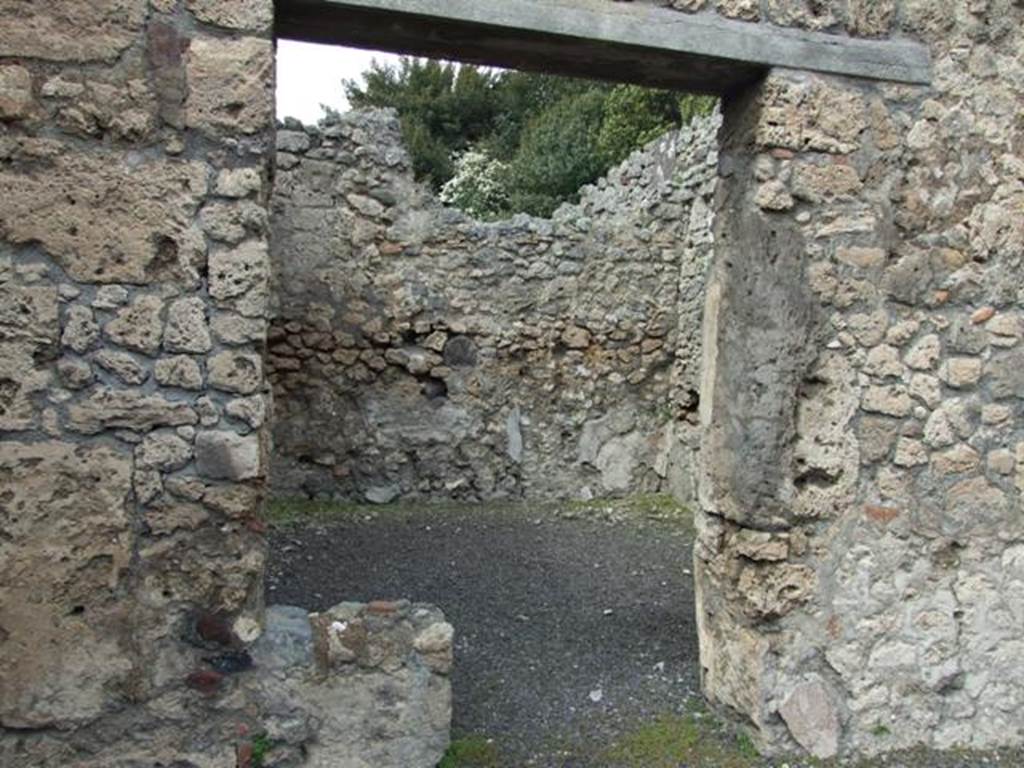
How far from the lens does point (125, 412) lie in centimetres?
276

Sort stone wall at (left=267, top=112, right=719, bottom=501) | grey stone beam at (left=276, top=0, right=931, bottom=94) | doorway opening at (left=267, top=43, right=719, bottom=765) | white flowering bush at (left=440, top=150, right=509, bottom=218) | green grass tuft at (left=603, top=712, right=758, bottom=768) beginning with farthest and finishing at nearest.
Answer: white flowering bush at (left=440, top=150, right=509, bottom=218) < stone wall at (left=267, top=112, right=719, bottom=501) < doorway opening at (left=267, top=43, right=719, bottom=765) < green grass tuft at (left=603, top=712, right=758, bottom=768) < grey stone beam at (left=276, top=0, right=931, bottom=94)

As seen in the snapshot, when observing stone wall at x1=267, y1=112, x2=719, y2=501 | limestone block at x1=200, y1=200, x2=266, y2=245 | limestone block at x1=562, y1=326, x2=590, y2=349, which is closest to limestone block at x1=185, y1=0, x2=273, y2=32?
limestone block at x1=200, y1=200, x2=266, y2=245

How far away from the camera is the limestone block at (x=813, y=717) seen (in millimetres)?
3426

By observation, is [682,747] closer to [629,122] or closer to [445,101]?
[629,122]

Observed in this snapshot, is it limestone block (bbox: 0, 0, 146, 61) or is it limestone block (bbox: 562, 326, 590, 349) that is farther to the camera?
limestone block (bbox: 562, 326, 590, 349)

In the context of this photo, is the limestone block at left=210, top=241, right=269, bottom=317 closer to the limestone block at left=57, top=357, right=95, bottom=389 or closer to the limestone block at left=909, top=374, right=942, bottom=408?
the limestone block at left=57, top=357, right=95, bottom=389

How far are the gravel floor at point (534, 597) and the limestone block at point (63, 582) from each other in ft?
4.62

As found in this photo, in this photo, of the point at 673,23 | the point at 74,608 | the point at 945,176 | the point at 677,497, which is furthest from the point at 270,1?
the point at 677,497

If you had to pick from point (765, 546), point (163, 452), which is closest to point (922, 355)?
point (765, 546)

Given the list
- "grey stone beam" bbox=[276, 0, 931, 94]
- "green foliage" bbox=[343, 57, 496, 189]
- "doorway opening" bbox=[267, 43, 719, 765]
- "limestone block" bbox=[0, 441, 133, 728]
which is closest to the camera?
"limestone block" bbox=[0, 441, 133, 728]

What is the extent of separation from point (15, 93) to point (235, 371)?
1.02 metres

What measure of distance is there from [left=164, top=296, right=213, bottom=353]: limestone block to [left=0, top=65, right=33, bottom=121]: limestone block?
70 cm

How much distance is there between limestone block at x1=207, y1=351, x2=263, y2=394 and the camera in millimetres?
2828

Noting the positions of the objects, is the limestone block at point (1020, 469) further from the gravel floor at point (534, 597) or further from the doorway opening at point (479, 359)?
the doorway opening at point (479, 359)
